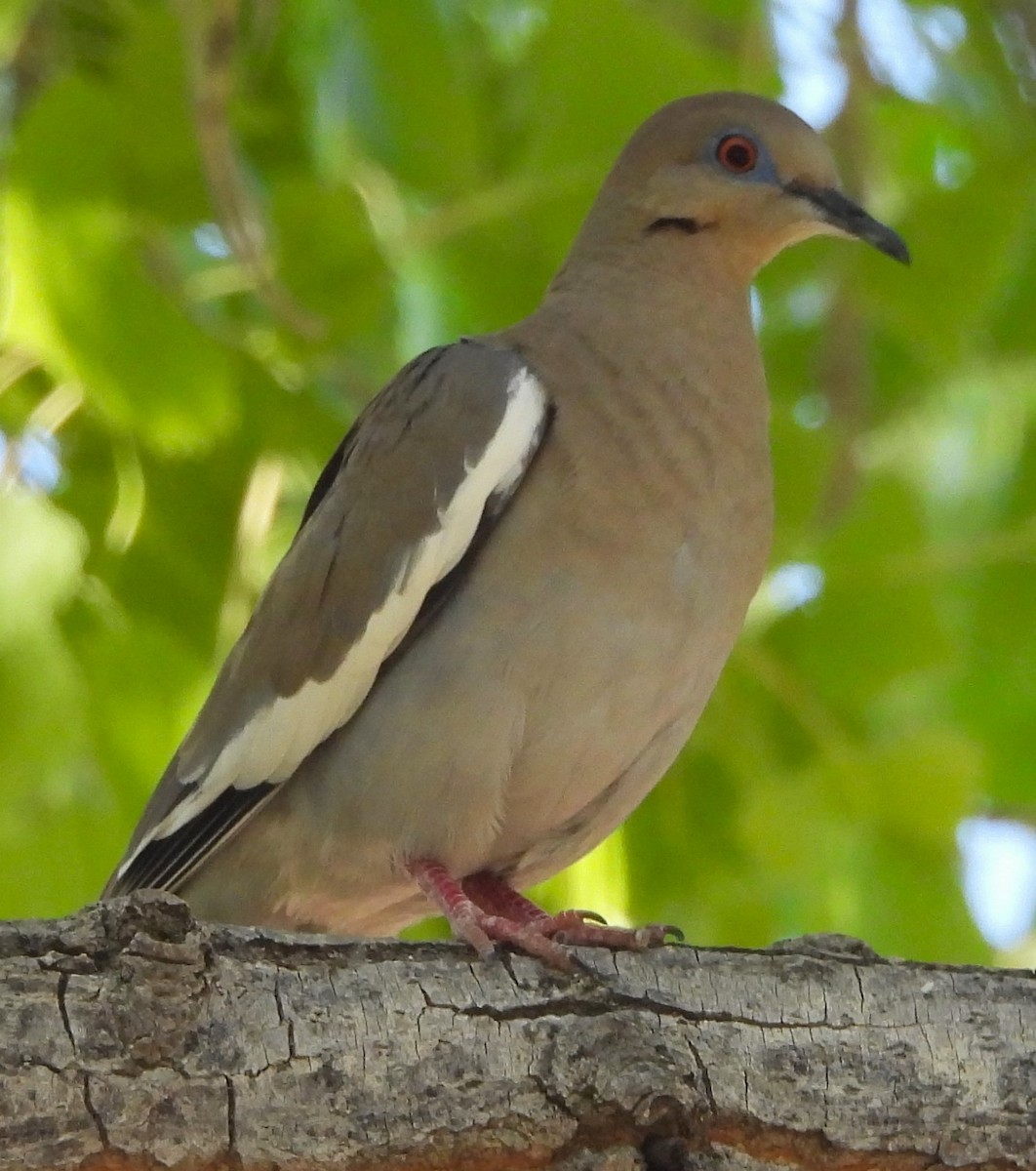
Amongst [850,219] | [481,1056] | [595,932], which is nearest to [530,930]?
[595,932]

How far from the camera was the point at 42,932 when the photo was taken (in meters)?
1.69

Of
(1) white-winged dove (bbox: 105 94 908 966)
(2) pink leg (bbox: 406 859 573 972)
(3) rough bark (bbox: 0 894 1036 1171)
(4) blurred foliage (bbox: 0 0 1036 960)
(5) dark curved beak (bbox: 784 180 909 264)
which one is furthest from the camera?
(5) dark curved beak (bbox: 784 180 909 264)

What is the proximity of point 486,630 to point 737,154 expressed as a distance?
100 centimetres

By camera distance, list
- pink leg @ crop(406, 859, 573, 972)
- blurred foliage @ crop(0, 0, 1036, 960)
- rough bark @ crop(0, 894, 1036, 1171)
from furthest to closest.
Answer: blurred foliage @ crop(0, 0, 1036, 960) < pink leg @ crop(406, 859, 573, 972) < rough bark @ crop(0, 894, 1036, 1171)

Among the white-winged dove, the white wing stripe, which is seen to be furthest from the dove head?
the white wing stripe

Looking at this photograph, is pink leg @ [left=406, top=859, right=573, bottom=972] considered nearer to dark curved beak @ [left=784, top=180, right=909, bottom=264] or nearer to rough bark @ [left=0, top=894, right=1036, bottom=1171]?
rough bark @ [left=0, top=894, right=1036, bottom=1171]

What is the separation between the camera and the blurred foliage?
2.62 metres

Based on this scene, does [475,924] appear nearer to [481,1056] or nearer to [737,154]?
[481,1056]

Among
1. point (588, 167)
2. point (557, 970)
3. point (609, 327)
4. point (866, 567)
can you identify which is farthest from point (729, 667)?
point (557, 970)

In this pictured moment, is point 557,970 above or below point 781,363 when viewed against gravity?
below

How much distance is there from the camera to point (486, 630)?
2.37 m

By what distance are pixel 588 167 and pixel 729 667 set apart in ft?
2.79

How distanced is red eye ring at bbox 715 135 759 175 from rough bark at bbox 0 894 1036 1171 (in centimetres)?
143

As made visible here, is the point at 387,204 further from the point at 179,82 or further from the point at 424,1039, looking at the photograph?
Answer: the point at 424,1039
